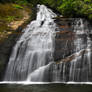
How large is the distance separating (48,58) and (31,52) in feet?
5.11

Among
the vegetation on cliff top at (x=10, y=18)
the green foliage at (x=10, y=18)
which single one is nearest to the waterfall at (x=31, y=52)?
the vegetation on cliff top at (x=10, y=18)

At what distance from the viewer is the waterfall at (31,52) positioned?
10.9 meters

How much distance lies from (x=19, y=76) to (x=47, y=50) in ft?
9.60

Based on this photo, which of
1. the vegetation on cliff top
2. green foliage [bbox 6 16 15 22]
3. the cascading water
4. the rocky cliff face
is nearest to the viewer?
the cascading water

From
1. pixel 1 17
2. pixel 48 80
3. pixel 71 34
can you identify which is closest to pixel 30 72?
pixel 48 80

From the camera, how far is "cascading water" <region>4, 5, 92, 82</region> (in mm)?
9930

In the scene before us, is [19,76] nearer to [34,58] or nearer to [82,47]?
[34,58]

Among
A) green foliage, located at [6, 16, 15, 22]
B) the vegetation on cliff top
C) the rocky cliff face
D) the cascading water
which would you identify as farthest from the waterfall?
green foliage, located at [6, 16, 15, 22]

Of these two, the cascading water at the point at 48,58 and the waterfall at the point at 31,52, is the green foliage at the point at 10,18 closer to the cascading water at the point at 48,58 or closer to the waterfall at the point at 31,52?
the waterfall at the point at 31,52

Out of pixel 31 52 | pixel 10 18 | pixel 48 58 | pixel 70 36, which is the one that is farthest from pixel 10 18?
pixel 48 58

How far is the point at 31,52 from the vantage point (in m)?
11.9

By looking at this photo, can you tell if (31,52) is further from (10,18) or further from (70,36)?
(10,18)

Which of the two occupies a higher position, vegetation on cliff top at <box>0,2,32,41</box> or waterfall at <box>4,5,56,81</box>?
vegetation on cliff top at <box>0,2,32,41</box>

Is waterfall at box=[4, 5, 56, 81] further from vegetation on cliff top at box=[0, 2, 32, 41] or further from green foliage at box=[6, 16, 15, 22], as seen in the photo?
green foliage at box=[6, 16, 15, 22]
